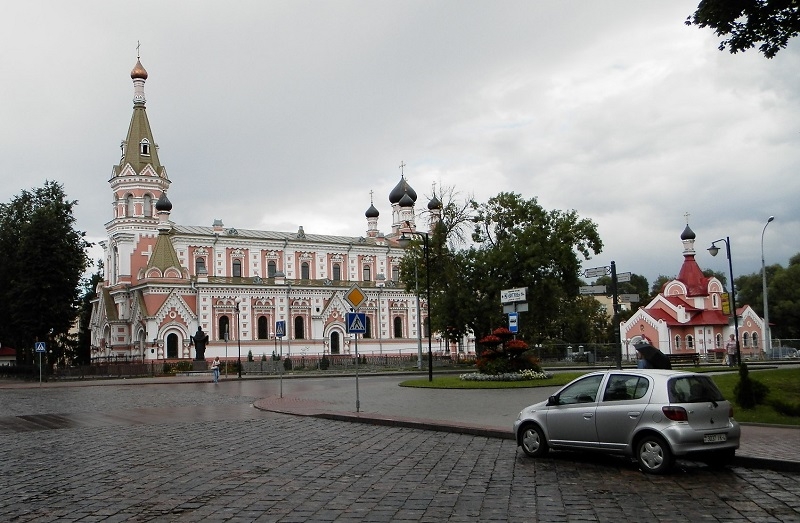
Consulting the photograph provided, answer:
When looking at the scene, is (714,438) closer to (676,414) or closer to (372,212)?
(676,414)

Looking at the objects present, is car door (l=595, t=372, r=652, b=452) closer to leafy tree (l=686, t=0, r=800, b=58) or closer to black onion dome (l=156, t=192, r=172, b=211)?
leafy tree (l=686, t=0, r=800, b=58)

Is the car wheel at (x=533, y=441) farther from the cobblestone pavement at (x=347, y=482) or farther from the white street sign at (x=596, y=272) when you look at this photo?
the white street sign at (x=596, y=272)

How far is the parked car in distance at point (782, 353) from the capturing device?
55.1m

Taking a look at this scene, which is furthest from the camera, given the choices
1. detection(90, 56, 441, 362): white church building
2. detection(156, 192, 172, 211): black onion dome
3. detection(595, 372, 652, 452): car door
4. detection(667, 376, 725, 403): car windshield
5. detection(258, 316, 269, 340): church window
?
detection(258, 316, 269, 340): church window

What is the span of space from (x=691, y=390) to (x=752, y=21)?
39.8 feet

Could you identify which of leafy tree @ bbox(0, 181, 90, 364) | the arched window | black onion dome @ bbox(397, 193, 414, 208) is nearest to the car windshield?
leafy tree @ bbox(0, 181, 90, 364)

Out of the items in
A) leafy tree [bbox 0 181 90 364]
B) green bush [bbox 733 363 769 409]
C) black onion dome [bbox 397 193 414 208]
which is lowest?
green bush [bbox 733 363 769 409]

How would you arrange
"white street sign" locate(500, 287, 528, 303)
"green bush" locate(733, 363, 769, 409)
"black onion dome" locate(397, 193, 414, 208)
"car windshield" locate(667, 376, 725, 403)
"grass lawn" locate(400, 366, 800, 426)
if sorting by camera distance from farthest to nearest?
1. "black onion dome" locate(397, 193, 414, 208)
2. "white street sign" locate(500, 287, 528, 303)
3. "green bush" locate(733, 363, 769, 409)
4. "grass lawn" locate(400, 366, 800, 426)
5. "car windshield" locate(667, 376, 725, 403)

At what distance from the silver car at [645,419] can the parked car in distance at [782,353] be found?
49.5 meters

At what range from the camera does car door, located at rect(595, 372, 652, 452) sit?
10.8 metres

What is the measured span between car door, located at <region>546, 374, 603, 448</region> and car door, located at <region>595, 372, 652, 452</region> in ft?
0.53

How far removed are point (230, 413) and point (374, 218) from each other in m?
71.5

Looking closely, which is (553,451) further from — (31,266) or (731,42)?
(31,266)

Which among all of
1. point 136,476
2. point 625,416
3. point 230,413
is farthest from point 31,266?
point 625,416
